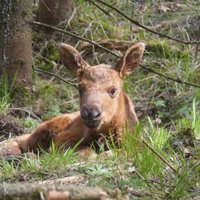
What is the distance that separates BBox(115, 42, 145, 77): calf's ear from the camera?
24.7 feet

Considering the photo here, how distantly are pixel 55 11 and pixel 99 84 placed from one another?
184 inches

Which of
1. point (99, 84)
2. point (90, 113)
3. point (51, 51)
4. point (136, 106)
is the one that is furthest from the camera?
point (51, 51)

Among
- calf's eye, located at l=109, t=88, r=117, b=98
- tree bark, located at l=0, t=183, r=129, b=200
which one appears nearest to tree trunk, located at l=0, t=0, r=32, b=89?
calf's eye, located at l=109, t=88, r=117, b=98

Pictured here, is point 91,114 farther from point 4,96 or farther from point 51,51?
point 51,51

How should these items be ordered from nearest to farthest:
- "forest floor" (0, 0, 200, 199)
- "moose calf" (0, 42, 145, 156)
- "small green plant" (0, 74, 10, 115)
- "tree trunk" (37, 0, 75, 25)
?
"forest floor" (0, 0, 200, 199) < "moose calf" (0, 42, 145, 156) < "small green plant" (0, 74, 10, 115) < "tree trunk" (37, 0, 75, 25)

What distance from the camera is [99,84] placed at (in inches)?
280

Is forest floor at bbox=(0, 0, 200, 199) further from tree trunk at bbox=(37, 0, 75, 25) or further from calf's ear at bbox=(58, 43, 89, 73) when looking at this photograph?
calf's ear at bbox=(58, 43, 89, 73)

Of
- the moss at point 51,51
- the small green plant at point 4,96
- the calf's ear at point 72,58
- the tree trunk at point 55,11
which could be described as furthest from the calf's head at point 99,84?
the tree trunk at point 55,11

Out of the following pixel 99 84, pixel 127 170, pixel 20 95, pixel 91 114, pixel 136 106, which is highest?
pixel 99 84

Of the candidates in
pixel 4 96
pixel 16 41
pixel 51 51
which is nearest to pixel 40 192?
pixel 4 96

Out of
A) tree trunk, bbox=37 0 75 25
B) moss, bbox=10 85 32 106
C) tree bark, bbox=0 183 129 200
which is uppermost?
tree bark, bbox=0 183 129 200

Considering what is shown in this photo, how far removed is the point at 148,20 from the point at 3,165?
683 centimetres

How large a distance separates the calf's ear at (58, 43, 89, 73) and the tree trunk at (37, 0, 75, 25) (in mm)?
4022

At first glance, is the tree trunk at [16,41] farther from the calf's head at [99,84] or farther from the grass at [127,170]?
the grass at [127,170]
